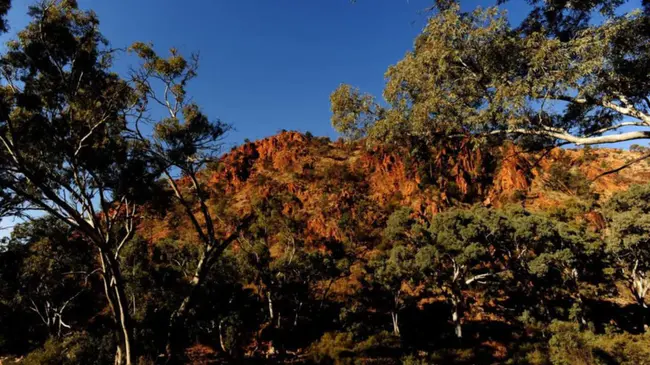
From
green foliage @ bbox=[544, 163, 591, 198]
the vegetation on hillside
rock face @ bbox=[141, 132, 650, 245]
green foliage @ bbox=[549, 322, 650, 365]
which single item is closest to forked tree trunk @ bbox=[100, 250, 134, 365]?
the vegetation on hillside

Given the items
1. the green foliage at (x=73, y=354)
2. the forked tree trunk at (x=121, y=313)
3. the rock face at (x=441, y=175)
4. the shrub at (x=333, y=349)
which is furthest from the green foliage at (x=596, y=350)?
the rock face at (x=441, y=175)

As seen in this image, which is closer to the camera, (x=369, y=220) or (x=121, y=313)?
(x=121, y=313)

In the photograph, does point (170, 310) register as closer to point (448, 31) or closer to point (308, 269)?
point (308, 269)

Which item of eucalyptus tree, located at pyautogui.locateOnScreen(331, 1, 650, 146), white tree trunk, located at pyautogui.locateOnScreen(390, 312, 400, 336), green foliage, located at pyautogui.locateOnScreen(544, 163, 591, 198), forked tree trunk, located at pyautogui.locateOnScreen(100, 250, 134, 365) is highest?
green foliage, located at pyautogui.locateOnScreen(544, 163, 591, 198)

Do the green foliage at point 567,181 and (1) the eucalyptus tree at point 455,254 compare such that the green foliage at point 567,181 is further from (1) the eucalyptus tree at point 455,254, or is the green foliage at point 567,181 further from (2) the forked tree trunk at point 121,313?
(2) the forked tree trunk at point 121,313

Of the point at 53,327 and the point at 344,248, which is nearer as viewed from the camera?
the point at 53,327

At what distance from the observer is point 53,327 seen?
70.3ft

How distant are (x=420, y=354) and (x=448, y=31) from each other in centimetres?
1668

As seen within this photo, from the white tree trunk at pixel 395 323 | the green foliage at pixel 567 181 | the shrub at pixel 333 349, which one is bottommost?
the shrub at pixel 333 349

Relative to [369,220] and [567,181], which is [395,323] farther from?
[567,181]

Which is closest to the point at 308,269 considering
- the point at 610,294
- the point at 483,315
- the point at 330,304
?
the point at 330,304

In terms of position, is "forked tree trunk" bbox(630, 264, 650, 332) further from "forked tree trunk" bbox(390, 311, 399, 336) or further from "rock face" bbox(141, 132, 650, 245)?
"rock face" bbox(141, 132, 650, 245)

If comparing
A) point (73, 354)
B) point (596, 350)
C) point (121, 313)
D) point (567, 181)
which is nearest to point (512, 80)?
point (121, 313)

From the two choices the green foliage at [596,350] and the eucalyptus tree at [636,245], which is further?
the eucalyptus tree at [636,245]
